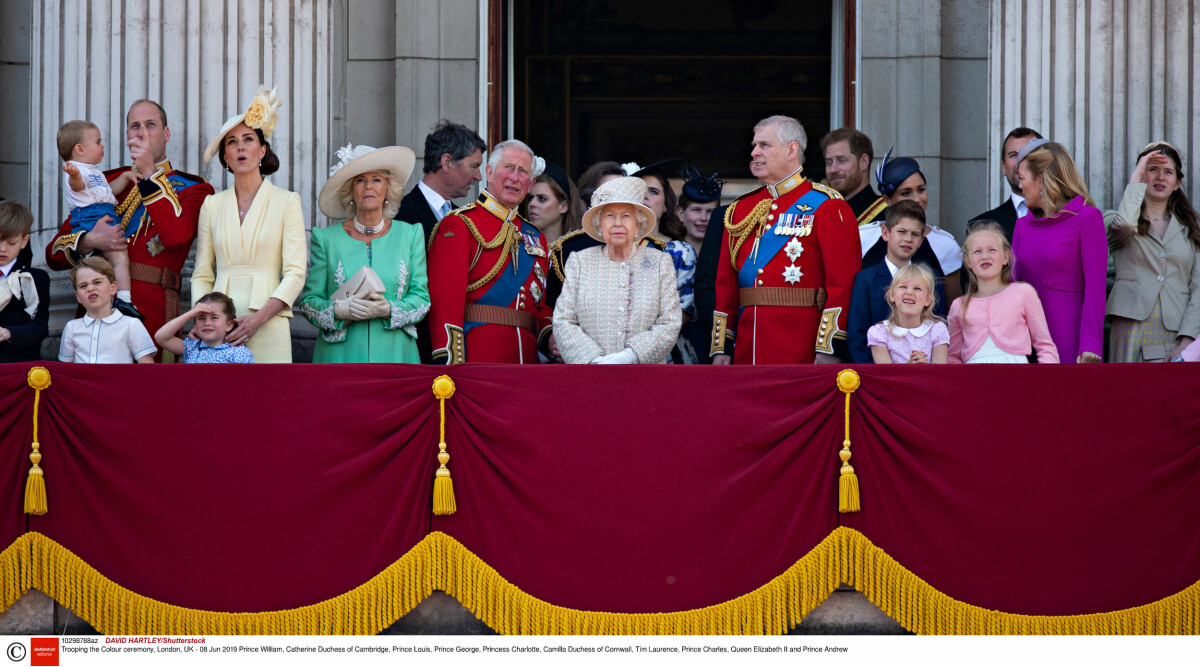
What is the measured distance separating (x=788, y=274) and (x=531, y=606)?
1887 millimetres

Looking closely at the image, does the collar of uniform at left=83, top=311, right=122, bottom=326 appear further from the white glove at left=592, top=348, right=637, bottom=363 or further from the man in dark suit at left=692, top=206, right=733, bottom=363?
the man in dark suit at left=692, top=206, right=733, bottom=363

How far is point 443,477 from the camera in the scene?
531 cm

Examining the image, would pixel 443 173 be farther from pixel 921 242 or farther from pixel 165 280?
pixel 921 242

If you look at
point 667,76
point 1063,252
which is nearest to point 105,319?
point 1063,252

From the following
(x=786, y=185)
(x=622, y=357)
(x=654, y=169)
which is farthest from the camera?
(x=654, y=169)

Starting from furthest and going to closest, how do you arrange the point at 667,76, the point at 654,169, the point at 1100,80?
the point at 667,76
the point at 1100,80
the point at 654,169

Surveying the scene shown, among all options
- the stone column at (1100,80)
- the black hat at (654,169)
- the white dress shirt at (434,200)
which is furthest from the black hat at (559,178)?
the stone column at (1100,80)

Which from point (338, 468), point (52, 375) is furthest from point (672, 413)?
point (52, 375)

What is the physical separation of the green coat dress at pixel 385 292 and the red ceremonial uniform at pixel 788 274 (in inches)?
51.2

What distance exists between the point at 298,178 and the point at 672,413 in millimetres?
3205

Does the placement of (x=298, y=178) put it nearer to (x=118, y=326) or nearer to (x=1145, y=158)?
(x=118, y=326)

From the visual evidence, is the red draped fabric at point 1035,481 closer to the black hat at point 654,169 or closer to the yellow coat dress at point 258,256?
the black hat at point 654,169

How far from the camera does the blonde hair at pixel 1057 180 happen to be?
621 cm

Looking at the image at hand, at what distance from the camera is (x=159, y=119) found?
22.1 ft
